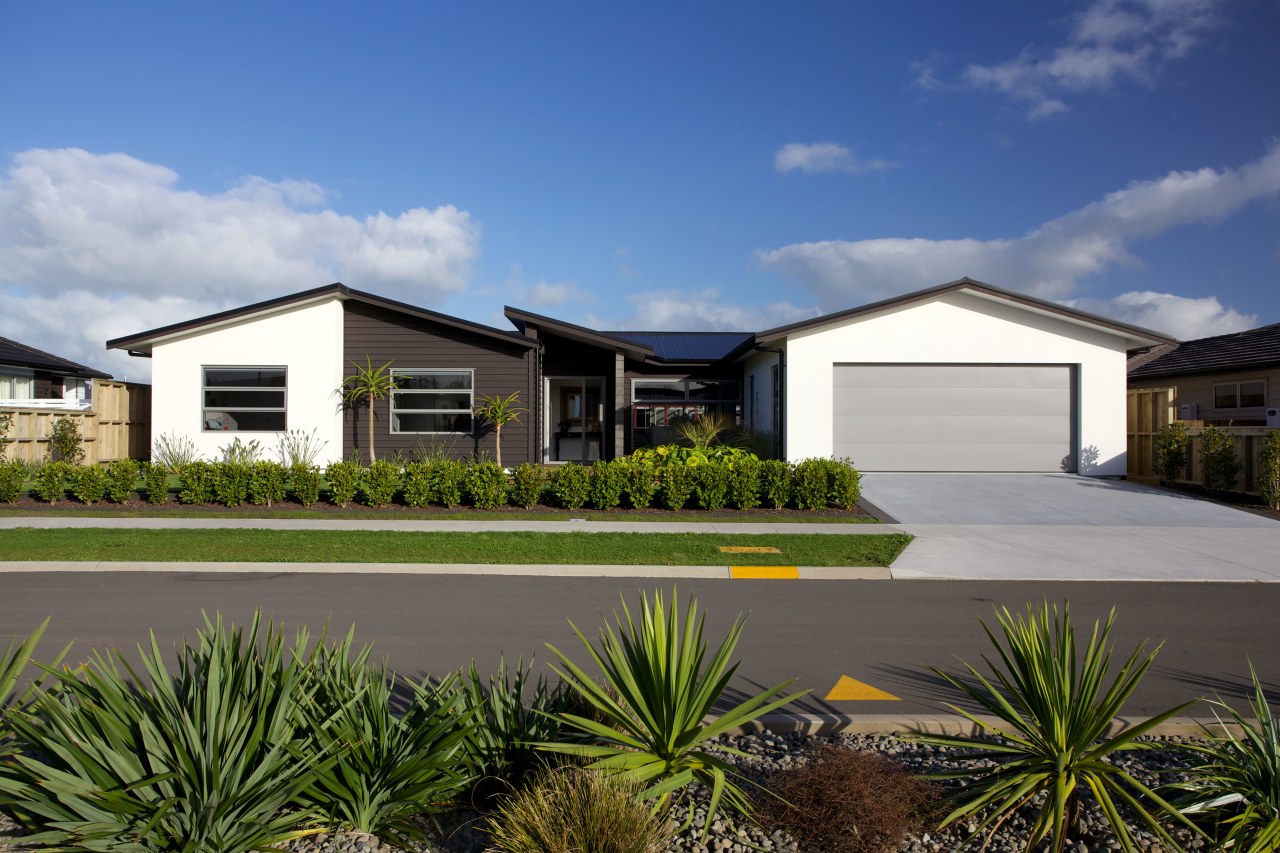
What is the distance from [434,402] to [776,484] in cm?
939

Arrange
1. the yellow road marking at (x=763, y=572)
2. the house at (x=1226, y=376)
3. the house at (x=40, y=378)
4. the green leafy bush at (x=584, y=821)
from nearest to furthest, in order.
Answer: the green leafy bush at (x=584, y=821) < the yellow road marking at (x=763, y=572) < the house at (x=1226, y=376) < the house at (x=40, y=378)

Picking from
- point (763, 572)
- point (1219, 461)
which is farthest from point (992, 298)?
point (763, 572)

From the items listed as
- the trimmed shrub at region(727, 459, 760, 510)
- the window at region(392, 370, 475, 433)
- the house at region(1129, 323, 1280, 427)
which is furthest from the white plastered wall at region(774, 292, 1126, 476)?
the window at region(392, 370, 475, 433)

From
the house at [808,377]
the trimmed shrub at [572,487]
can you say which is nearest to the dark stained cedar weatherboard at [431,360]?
the house at [808,377]

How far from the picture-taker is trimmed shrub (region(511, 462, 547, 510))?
15664 mm

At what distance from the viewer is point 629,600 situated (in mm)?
8844

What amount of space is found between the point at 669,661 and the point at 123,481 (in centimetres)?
1520

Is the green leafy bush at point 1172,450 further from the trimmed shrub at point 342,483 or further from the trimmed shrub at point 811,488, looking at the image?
the trimmed shrub at point 342,483

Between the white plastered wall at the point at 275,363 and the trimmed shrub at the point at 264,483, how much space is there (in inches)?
195

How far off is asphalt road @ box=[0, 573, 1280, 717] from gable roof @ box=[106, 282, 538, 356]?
37.5 ft

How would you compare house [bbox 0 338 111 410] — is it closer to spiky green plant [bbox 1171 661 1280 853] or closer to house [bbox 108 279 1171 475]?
house [bbox 108 279 1171 475]

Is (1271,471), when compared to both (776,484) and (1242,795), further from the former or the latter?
(1242,795)

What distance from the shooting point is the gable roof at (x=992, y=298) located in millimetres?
20250

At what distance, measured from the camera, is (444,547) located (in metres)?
11.9
